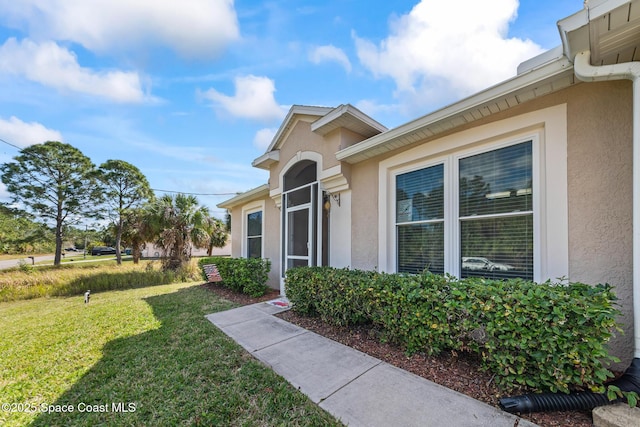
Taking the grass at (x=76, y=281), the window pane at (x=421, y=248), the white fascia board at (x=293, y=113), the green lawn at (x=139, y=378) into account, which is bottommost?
the grass at (x=76, y=281)

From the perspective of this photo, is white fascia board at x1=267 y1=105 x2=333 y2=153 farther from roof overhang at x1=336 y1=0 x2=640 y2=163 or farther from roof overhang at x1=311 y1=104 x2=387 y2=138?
roof overhang at x1=336 y1=0 x2=640 y2=163

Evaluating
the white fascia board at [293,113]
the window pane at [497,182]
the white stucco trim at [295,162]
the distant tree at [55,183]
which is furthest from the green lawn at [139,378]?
the distant tree at [55,183]

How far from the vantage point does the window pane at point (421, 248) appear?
171 inches

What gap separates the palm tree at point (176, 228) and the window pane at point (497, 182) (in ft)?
41.4

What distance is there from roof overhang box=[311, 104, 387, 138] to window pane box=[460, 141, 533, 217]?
93.5 inches

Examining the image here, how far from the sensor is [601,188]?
9.42ft

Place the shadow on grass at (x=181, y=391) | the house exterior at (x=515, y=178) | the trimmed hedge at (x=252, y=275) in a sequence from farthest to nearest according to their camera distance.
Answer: the trimmed hedge at (x=252, y=275) → the house exterior at (x=515, y=178) → the shadow on grass at (x=181, y=391)

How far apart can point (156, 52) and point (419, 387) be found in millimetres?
10525

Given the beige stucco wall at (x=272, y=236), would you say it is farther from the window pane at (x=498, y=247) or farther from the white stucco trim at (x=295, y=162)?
the window pane at (x=498, y=247)

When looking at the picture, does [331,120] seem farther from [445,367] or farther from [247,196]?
[247,196]

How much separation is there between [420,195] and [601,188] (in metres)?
2.26

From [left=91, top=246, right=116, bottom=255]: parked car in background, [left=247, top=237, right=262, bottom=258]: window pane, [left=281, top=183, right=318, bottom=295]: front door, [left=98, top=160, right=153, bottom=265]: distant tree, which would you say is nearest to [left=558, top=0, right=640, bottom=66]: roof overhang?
[left=281, top=183, right=318, bottom=295]: front door

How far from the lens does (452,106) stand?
3814 mm

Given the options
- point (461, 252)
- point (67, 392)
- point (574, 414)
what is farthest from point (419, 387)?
point (67, 392)
